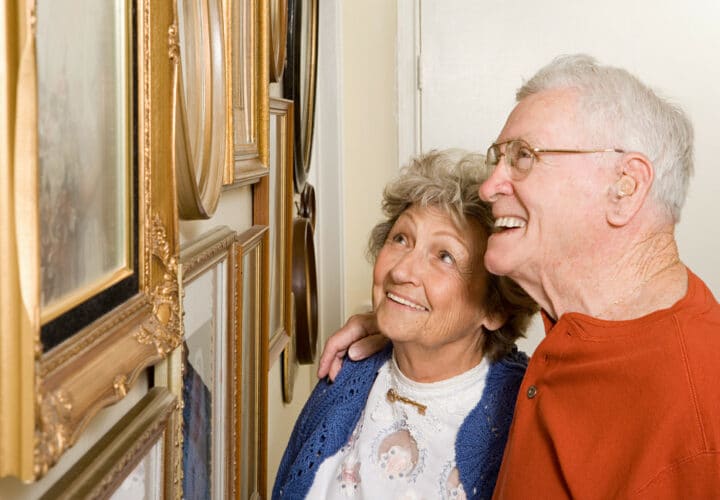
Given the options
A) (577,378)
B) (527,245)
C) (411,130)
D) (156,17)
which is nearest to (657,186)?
(527,245)

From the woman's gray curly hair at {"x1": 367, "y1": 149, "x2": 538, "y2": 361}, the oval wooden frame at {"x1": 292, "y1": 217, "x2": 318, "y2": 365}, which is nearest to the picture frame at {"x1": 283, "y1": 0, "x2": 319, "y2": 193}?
the oval wooden frame at {"x1": 292, "y1": 217, "x2": 318, "y2": 365}

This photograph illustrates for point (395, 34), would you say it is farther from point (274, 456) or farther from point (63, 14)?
point (63, 14)

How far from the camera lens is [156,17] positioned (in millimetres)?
757

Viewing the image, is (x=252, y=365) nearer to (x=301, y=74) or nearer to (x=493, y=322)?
(x=493, y=322)

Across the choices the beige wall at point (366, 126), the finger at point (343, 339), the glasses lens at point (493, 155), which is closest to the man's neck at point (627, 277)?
the glasses lens at point (493, 155)

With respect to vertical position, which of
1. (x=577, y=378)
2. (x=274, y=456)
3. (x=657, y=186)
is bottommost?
(x=274, y=456)

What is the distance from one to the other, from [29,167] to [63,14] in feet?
0.50

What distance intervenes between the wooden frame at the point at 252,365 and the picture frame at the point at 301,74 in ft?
2.06

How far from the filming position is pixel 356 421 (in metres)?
1.83

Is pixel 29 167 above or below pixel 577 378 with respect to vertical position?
above

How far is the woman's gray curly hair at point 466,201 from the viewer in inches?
67.8

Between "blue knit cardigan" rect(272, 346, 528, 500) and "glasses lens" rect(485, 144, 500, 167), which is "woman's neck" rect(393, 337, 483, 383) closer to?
"blue knit cardigan" rect(272, 346, 528, 500)

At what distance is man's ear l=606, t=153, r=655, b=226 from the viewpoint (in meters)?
1.30

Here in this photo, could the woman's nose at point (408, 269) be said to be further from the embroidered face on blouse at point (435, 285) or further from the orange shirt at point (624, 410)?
the orange shirt at point (624, 410)
